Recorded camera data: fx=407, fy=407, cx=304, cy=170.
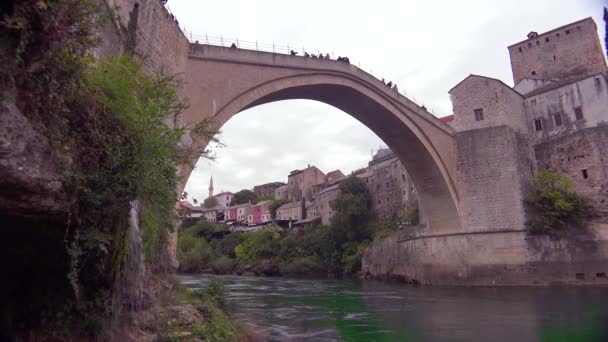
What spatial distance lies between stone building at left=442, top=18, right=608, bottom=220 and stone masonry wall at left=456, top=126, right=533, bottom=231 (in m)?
0.04

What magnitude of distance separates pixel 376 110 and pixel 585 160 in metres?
9.05

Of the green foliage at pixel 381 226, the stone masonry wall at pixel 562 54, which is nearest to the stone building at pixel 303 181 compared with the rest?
the green foliage at pixel 381 226

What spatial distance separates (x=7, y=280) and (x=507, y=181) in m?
16.7

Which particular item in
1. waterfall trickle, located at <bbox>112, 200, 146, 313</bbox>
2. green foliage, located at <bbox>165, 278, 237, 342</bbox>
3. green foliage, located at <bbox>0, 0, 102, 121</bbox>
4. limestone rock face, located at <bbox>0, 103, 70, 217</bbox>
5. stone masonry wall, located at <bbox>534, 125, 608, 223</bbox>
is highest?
stone masonry wall, located at <bbox>534, 125, 608, 223</bbox>

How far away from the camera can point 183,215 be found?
658 cm

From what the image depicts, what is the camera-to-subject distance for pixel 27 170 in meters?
2.57

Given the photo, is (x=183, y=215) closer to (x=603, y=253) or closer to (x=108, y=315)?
(x=108, y=315)

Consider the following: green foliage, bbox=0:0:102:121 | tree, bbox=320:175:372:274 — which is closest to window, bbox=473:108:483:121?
tree, bbox=320:175:372:274

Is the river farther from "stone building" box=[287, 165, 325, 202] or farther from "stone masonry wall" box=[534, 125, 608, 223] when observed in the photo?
"stone building" box=[287, 165, 325, 202]

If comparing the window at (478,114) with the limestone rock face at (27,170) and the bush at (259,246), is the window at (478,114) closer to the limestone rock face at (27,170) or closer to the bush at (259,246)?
the limestone rock face at (27,170)

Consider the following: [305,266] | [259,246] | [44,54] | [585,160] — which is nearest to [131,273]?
[44,54]

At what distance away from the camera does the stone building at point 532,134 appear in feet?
54.1

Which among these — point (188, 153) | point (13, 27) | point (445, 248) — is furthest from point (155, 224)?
point (445, 248)

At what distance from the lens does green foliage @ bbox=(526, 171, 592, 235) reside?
615 inches
